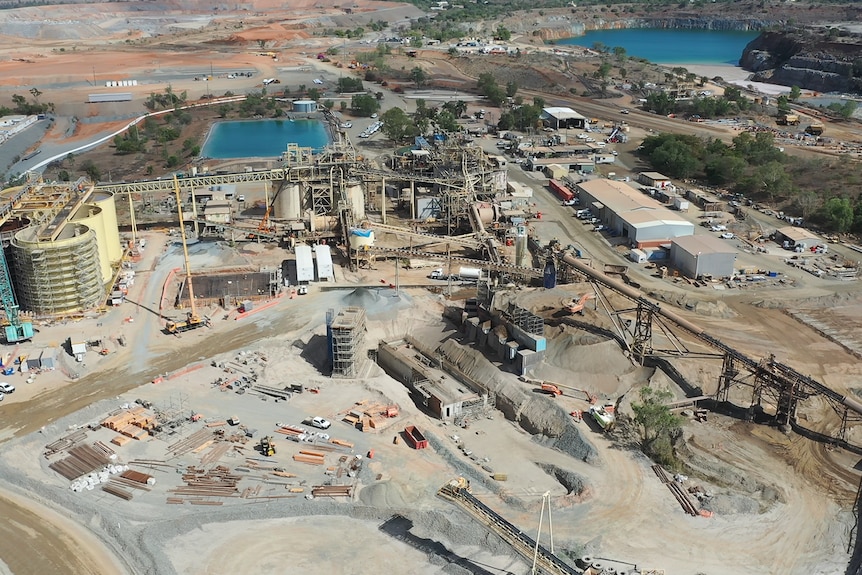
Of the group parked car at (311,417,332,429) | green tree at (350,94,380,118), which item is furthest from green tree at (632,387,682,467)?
green tree at (350,94,380,118)

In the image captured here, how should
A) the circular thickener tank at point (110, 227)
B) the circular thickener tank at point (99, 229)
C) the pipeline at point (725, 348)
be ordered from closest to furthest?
the pipeline at point (725, 348) → the circular thickener tank at point (99, 229) → the circular thickener tank at point (110, 227)

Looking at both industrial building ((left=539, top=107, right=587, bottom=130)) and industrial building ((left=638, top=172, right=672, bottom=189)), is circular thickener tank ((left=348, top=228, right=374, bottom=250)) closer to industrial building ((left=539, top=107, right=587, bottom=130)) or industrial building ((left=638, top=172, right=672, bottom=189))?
industrial building ((left=638, top=172, right=672, bottom=189))

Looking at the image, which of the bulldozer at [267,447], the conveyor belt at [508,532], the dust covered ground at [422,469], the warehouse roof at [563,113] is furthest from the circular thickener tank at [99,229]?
the warehouse roof at [563,113]

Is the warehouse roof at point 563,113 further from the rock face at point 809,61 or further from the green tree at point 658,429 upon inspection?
the green tree at point 658,429

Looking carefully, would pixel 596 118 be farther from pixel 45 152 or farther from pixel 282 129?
pixel 45 152

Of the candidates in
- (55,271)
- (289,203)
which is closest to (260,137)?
(289,203)

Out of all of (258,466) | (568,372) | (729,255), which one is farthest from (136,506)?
(729,255)

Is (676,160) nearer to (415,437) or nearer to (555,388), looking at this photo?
(555,388)
